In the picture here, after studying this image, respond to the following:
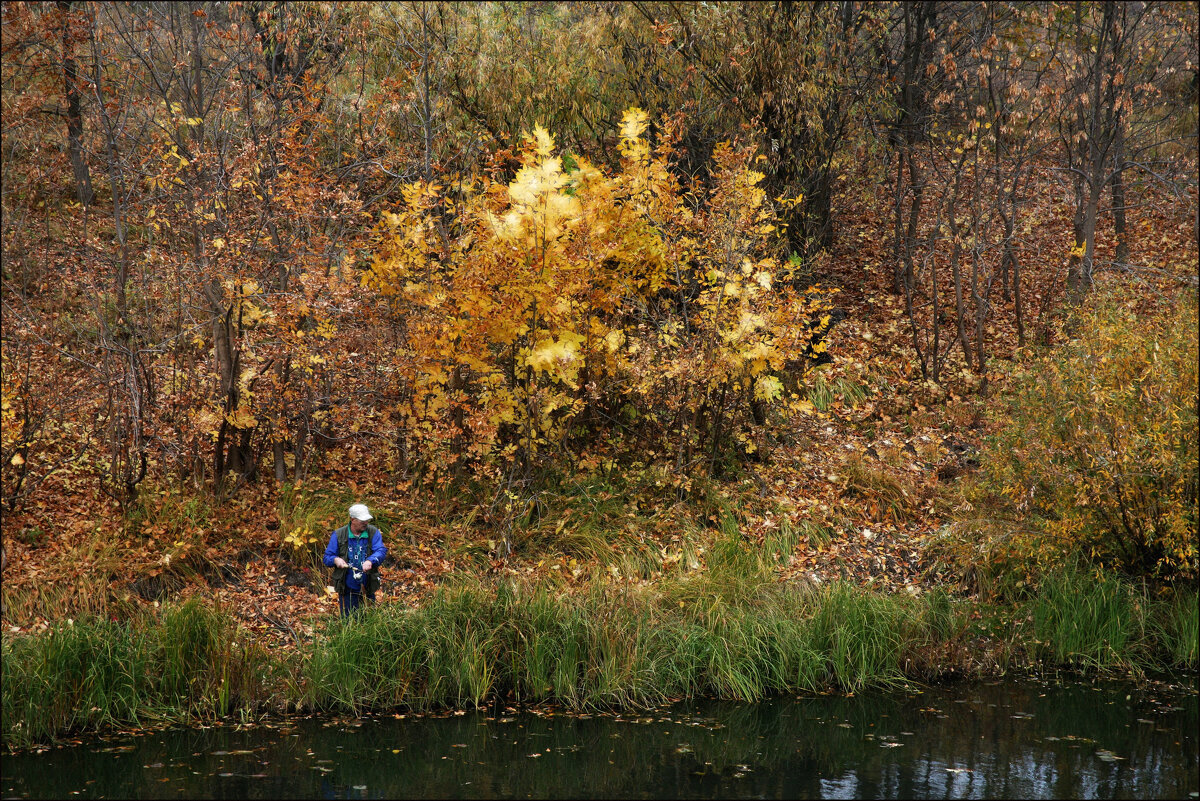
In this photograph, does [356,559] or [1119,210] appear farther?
[1119,210]

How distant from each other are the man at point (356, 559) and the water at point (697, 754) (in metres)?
1.10

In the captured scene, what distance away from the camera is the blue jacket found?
859 centimetres

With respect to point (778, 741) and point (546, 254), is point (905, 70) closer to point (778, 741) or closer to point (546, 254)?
point (546, 254)

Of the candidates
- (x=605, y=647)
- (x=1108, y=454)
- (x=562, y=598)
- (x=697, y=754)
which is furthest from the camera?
(x=562, y=598)

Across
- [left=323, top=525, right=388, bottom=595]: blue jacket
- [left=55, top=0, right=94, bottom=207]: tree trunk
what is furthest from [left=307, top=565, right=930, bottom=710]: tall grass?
[left=55, top=0, right=94, bottom=207]: tree trunk

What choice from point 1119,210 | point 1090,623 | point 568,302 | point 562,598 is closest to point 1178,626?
Answer: point 1090,623

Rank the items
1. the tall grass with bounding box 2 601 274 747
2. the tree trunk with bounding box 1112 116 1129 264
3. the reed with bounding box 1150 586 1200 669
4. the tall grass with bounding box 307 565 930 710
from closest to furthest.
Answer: the tall grass with bounding box 2 601 274 747
the tall grass with bounding box 307 565 930 710
the reed with bounding box 1150 586 1200 669
the tree trunk with bounding box 1112 116 1129 264

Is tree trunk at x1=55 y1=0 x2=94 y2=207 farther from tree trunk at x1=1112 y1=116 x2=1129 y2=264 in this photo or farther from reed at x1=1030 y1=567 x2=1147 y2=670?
tree trunk at x1=1112 y1=116 x2=1129 y2=264

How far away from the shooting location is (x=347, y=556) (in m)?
8.75

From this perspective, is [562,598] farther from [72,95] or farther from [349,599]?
[72,95]

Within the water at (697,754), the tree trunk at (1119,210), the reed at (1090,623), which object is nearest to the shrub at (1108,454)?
the reed at (1090,623)

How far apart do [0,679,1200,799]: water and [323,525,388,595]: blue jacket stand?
1140 mm

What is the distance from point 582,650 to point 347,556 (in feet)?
6.96

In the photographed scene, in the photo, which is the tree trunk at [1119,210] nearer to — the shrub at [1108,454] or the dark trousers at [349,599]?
the shrub at [1108,454]
